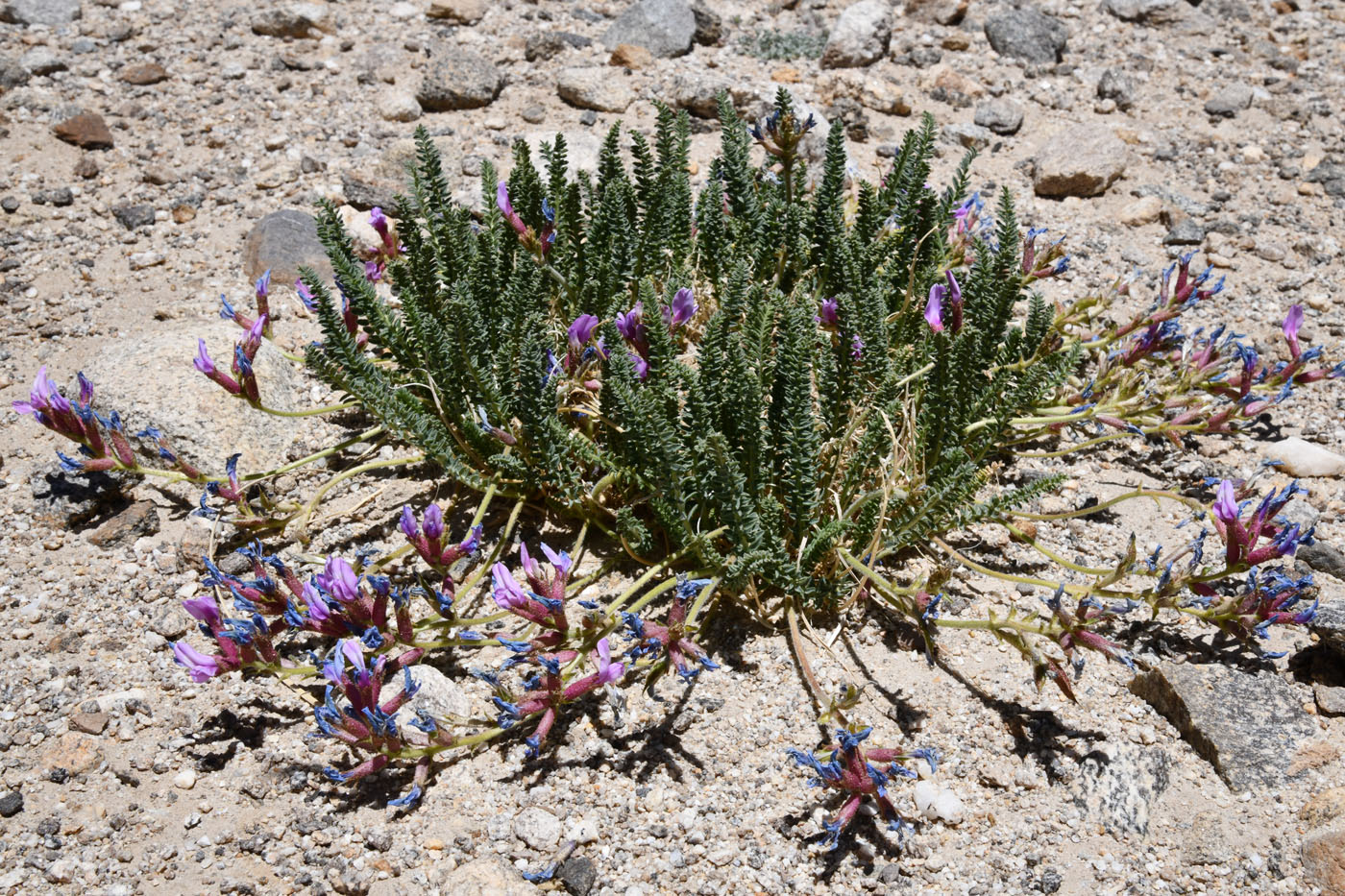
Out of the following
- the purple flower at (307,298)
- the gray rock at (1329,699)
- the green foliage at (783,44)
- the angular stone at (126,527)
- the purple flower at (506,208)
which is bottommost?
the angular stone at (126,527)

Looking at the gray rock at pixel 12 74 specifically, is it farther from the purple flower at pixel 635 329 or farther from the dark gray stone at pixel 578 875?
the dark gray stone at pixel 578 875

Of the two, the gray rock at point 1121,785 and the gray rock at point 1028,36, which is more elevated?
the gray rock at point 1028,36

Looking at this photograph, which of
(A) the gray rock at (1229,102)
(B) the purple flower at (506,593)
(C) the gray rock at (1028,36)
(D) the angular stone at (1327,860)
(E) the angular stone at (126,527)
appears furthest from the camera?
(C) the gray rock at (1028,36)

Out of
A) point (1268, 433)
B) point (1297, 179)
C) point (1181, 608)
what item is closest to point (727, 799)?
point (1181, 608)

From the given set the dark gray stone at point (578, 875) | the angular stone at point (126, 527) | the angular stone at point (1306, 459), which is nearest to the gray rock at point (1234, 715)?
the angular stone at point (1306, 459)

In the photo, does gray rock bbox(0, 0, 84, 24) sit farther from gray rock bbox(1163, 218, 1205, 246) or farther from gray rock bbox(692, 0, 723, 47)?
gray rock bbox(1163, 218, 1205, 246)


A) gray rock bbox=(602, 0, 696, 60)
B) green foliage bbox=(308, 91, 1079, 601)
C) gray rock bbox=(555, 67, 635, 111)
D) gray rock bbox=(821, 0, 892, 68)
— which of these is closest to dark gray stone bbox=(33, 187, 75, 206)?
green foliage bbox=(308, 91, 1079, 601)
